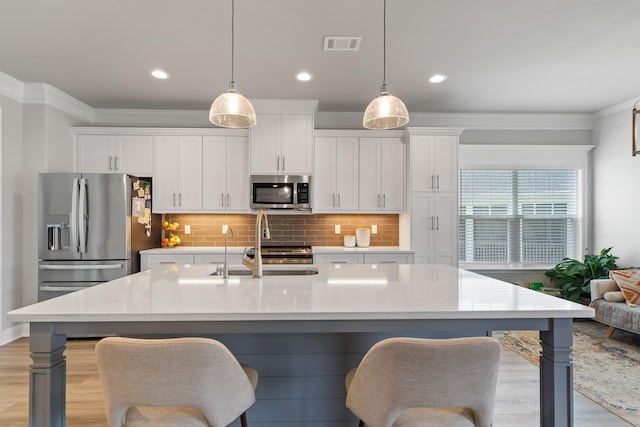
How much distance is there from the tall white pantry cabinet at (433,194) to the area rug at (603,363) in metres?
1.14

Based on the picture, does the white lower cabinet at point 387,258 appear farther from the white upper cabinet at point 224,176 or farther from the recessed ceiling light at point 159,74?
the recessed ceiling light at point 159,74

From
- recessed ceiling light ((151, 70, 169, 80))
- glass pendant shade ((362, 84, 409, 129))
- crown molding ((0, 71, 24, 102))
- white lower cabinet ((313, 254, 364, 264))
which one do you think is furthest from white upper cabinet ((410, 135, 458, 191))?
crown molding ((0, 71, 24, 102))

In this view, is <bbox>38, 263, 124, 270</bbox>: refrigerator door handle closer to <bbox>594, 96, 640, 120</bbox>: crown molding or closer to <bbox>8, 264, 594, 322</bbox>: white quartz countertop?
<bbox>8, 264, 594, 322</bbox>: white quartz countertop

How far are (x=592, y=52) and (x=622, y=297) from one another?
246 cm

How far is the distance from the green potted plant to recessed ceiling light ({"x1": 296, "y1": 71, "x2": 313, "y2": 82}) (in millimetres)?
3870

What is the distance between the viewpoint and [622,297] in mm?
3908

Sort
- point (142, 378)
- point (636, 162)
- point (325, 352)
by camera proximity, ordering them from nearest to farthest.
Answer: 1. point (142, 378)
2. point (325, 352)
3. point (636, 162)

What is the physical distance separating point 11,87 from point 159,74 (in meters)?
1.63

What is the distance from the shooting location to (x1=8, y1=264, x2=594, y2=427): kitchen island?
1.42m

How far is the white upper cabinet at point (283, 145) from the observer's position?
4566 mm

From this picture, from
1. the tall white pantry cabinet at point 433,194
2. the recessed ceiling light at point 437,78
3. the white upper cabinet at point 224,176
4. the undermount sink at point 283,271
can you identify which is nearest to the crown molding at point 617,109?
the tall white pantry cabinet at point 433,194

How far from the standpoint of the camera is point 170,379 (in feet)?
4.05

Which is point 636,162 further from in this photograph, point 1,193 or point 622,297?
point 1,193

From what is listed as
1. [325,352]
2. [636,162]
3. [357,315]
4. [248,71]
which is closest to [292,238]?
[248,71]
